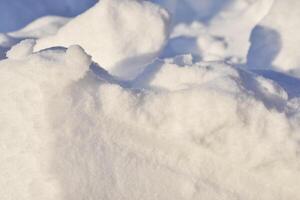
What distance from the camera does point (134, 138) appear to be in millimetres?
728

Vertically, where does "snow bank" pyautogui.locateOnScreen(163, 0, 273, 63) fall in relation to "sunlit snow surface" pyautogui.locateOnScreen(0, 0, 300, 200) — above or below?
below

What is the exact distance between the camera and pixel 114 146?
71 cm

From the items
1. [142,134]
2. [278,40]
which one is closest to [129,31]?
[278,40]

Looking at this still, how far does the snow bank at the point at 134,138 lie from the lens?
683 mm

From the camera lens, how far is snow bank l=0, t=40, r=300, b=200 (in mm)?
683

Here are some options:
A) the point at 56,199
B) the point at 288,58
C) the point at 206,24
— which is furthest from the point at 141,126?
the point at 206,24

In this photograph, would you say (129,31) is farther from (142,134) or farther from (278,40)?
(142,134)

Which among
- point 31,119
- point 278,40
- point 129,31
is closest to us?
point 31,119

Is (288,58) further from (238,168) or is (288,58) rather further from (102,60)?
(238,168)

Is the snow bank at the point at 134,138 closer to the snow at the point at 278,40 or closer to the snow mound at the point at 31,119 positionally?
the snow mound at the point at 31,119

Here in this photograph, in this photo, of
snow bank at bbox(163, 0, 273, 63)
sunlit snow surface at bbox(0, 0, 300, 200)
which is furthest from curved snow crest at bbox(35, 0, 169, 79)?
sunlit snow surface at bbox(0, 0, 300, 200)

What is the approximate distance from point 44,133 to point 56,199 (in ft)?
0.29

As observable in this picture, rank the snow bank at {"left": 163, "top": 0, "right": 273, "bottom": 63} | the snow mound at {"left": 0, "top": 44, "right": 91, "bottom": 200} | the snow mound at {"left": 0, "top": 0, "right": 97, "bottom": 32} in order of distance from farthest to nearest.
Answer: the snow mound at {"left": 0, "top": 0, "right": 97, "bottom": 32} → the snow bank at {"left": 163, "top": 0, "right": 273, "bottom": 63} → the snow mound at {"left": 0, "top": 44, "right": 91, "bottom": 200}

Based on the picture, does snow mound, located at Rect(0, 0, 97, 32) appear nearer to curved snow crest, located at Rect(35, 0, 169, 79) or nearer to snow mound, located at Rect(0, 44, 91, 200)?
curved snow crest, located at Rect(35, 0, 169, 79)
